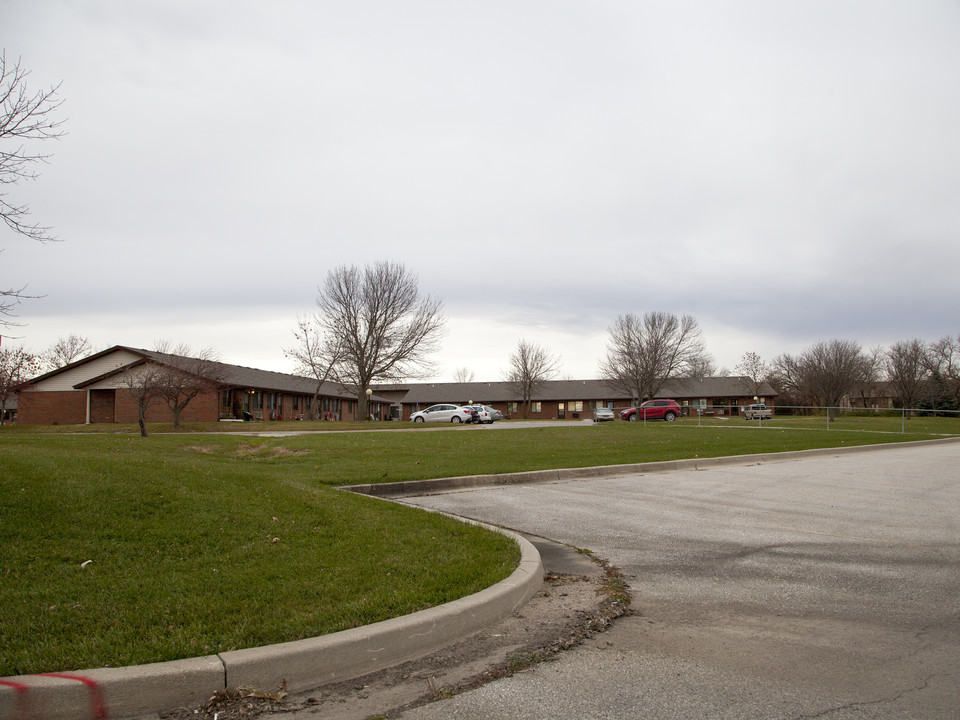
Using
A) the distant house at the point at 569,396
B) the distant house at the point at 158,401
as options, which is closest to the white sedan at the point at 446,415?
the distant house at the point at 158,401

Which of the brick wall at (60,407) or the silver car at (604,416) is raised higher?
the brick wall at (60,407)

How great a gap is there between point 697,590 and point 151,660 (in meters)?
4.37

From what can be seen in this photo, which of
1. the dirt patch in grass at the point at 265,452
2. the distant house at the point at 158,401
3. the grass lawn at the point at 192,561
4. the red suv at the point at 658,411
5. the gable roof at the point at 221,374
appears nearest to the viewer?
the grass lawn at the point at 192,561

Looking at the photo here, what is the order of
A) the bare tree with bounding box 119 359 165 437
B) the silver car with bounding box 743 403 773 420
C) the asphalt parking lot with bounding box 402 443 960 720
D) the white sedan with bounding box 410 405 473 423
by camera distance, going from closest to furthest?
the asphalt parking lot with bounding box 402 443 960 720 < the bare tree with bounding box 119 359 165 437 < the silver car with bounding box 743 403 773 420 < the white sedan with bounding box 410 405 473 423

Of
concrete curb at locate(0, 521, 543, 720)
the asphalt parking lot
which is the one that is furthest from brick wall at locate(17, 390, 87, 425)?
concrete curb at locate(0, 521, 543, 720)

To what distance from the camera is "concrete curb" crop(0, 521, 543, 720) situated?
141 inches

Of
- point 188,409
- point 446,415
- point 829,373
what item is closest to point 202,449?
point 188,409

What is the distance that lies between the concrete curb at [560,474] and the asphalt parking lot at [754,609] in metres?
0.84

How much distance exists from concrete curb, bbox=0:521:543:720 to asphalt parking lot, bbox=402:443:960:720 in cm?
73

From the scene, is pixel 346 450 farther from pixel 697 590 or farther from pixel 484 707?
pixel 484 707

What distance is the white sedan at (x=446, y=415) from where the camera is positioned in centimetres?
4866

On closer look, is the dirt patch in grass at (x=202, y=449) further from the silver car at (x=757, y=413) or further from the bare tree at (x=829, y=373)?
the bare tree at (x=829, y=373)

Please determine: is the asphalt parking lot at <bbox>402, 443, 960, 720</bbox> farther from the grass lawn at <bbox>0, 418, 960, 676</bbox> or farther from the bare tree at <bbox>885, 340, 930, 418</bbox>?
the bare tree at <bbox>885, 340, 930, 418</bbox>

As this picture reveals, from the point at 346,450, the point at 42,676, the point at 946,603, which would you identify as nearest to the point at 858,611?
the point at 946,603
